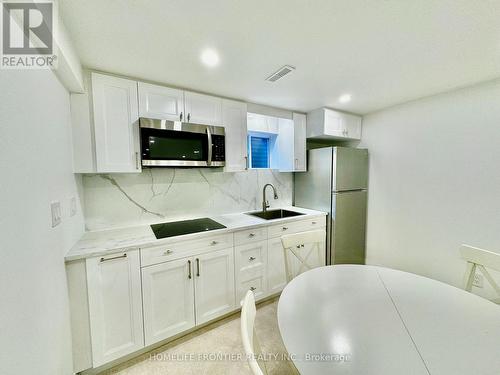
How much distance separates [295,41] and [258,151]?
1635 mm

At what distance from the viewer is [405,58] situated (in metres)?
1.44

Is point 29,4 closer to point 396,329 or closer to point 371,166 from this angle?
point 396,329

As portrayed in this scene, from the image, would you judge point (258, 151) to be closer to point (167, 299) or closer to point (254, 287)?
point (254, 287)

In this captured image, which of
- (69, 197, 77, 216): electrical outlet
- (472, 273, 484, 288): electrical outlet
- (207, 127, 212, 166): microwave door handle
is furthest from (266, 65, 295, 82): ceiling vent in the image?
(472, 273, 484, 288): electrical outlet

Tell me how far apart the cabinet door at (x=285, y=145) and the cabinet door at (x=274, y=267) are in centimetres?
104

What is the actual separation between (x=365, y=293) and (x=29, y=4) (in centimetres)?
209

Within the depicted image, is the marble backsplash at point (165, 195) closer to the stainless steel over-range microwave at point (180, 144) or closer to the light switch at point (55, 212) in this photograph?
the stainless steel over-range microwave at point (180, 144)

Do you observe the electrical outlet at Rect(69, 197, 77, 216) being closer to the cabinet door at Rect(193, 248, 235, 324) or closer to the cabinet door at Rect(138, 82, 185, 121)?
the cabinet door at Rect(138, 82, 185, 121)

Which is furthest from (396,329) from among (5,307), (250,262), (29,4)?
(29,4)

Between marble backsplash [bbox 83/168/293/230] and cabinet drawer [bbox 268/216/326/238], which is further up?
marble backsplash [bbox 83/168/293/230]

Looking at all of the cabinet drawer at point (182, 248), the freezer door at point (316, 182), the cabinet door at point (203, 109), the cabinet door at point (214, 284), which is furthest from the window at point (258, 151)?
the cabinet door at point (214, 284)

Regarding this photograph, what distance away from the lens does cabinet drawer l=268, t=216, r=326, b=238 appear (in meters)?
2.11

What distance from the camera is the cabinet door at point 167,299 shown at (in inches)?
58.4

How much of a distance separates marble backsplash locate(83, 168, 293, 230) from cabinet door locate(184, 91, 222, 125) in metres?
0.54
